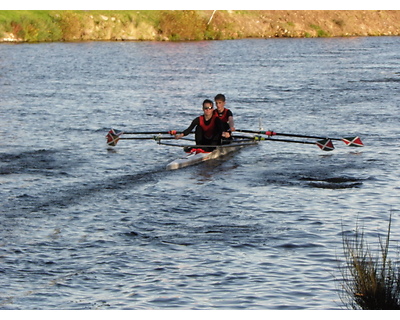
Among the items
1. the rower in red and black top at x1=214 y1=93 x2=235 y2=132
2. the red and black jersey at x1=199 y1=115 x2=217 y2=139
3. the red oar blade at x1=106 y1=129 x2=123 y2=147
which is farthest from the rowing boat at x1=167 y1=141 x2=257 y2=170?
the red oar blade at x1=106 y1=129 x2=123 y2=147

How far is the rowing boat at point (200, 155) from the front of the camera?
78.3 ft

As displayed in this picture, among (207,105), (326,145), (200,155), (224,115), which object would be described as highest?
(207,105)

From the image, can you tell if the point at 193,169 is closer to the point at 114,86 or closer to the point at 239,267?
the point at 239,267

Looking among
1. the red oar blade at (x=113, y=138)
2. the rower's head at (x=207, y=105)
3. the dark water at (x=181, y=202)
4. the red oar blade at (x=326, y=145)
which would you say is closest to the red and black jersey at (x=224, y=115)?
the dark water at (x=181, y=202)

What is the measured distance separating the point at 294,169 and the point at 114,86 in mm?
29031

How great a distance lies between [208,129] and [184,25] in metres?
83.3

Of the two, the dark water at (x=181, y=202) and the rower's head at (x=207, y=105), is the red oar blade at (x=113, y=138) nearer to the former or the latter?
the dark water at (x=181, y=202)

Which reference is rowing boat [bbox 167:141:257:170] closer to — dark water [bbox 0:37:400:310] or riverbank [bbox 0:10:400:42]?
dark water [bbox 0:37:400:310]

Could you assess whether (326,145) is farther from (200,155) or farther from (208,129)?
(200,155)

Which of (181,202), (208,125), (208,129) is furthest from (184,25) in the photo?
(181,202)

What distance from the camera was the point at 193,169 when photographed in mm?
23891

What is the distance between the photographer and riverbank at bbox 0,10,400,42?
10044cm

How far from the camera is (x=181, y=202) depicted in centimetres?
1983

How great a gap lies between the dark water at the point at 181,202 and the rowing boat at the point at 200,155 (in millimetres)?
281
